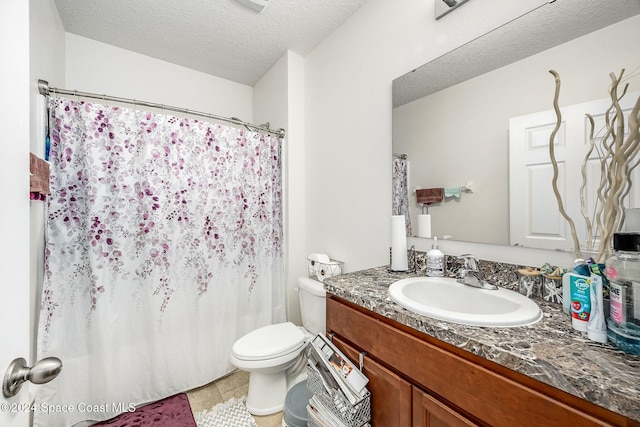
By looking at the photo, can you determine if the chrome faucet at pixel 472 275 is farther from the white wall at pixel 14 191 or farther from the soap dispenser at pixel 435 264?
the white wall at pixel 14 191

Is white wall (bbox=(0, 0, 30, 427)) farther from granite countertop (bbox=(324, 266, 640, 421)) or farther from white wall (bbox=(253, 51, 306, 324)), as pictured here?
white wall (bbox=(253, 51, 306, 324))

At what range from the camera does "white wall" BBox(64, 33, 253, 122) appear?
189cm

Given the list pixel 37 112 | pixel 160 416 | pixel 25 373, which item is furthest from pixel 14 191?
pixel 160 416

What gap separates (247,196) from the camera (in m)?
1.96

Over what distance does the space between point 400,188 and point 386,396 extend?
951 mm

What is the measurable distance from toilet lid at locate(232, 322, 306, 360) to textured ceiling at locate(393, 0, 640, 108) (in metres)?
1.51

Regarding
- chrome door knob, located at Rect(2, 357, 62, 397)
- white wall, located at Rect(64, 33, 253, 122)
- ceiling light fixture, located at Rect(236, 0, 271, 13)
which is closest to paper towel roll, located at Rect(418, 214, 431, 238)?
chrome door knob, located at Rect(2, 357, 62, 397)

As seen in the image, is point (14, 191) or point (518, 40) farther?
point (518, 40)

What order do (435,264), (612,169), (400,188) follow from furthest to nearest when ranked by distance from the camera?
(400,188) < (435,264) < (612,169)

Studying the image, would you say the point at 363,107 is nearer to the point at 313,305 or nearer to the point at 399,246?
the point at 399,246

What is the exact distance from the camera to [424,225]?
1313mm

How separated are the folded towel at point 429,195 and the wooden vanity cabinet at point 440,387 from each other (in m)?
0.66

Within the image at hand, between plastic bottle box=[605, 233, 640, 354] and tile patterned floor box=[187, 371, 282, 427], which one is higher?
plastic bottle box=[605, 233, 640, 354]

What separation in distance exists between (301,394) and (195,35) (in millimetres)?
2489
